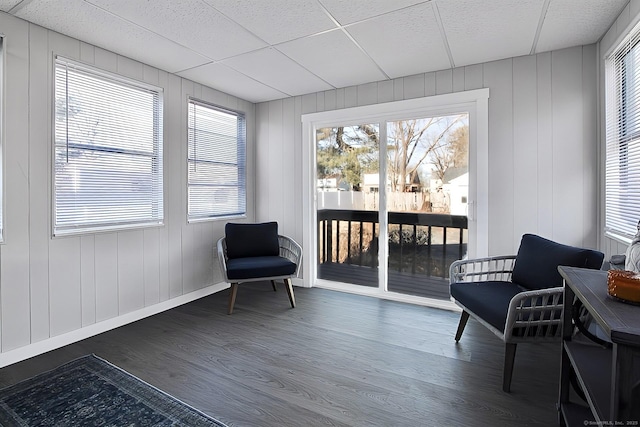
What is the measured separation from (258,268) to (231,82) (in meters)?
2.06

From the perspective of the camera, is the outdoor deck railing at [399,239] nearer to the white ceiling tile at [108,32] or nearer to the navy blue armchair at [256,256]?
the navy blue armchair at [256,256]

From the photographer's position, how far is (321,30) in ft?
7.89

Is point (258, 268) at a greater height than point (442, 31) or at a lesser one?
lesser

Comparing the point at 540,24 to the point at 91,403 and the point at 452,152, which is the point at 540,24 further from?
the point at 91,403

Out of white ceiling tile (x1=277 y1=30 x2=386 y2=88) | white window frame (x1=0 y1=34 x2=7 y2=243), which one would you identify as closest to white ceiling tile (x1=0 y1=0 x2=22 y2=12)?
white window frame (x1=0 y1=34 x2=7 y2=243)

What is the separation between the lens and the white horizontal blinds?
204 centimetres

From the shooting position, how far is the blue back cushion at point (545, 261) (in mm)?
1927

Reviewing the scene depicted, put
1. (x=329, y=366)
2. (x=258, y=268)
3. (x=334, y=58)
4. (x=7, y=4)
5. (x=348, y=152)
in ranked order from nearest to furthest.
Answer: (x=7, y=4), (x=329, y=366), (x=334, y=58), (x=258, y=268), (x=348, y=152)

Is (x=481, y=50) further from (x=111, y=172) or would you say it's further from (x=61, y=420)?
(x=61, y=420)

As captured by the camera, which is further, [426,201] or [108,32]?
[426,201]

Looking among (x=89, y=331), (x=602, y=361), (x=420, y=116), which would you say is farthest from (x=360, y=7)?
(x=89, y=331)

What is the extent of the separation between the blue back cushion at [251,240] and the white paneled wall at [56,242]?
521 mm

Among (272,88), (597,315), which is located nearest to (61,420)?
(597,315)

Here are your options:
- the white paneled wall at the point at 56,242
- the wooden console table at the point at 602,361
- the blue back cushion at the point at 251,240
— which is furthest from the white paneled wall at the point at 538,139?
the white paneled wall at the point at 56,242
